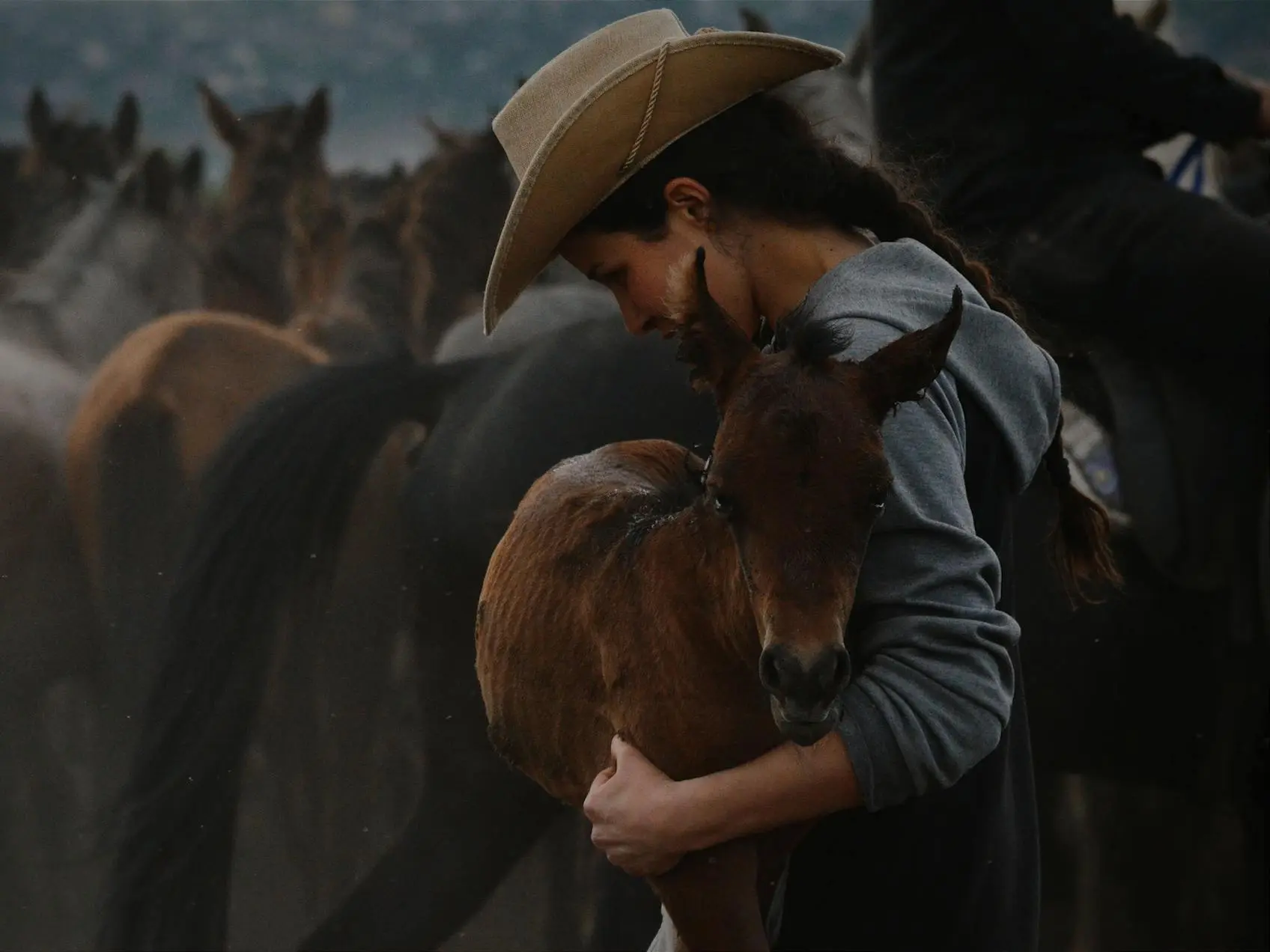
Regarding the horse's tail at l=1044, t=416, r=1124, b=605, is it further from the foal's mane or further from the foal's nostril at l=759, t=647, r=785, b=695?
the foal's nostril at l=759, t=647, r=785, b=695

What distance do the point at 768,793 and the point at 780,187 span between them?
1.69 feet

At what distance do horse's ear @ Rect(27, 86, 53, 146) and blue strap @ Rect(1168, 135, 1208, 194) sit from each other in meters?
1.81

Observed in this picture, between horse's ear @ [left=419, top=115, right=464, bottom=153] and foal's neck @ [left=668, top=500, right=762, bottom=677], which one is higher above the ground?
foal's neck @ [left=668, top=500, right=762, bottom=677]

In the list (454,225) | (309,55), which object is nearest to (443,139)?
(454,225)

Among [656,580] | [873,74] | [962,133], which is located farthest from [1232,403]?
[656,580]

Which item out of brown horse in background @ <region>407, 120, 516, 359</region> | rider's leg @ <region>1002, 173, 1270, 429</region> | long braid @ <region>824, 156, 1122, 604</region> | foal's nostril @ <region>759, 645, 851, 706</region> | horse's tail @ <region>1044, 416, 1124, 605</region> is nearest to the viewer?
foal's nostril @ <region>759, 645, 851, 706</region>

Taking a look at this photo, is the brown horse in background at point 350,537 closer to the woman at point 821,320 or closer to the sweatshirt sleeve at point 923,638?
the woman at point 821,320

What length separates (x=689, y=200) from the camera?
47.1 inches

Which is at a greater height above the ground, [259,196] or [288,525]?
[259,196]

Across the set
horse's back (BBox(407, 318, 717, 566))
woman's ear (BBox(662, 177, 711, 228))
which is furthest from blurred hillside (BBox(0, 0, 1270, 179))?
woman's ear (BBox(662, 177, 711, 228))

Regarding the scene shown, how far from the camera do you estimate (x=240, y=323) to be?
2359 mm

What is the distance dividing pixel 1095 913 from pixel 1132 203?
4.65 feet

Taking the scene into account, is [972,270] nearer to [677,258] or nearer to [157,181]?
[677,258]

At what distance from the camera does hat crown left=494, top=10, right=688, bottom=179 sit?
123 cm
